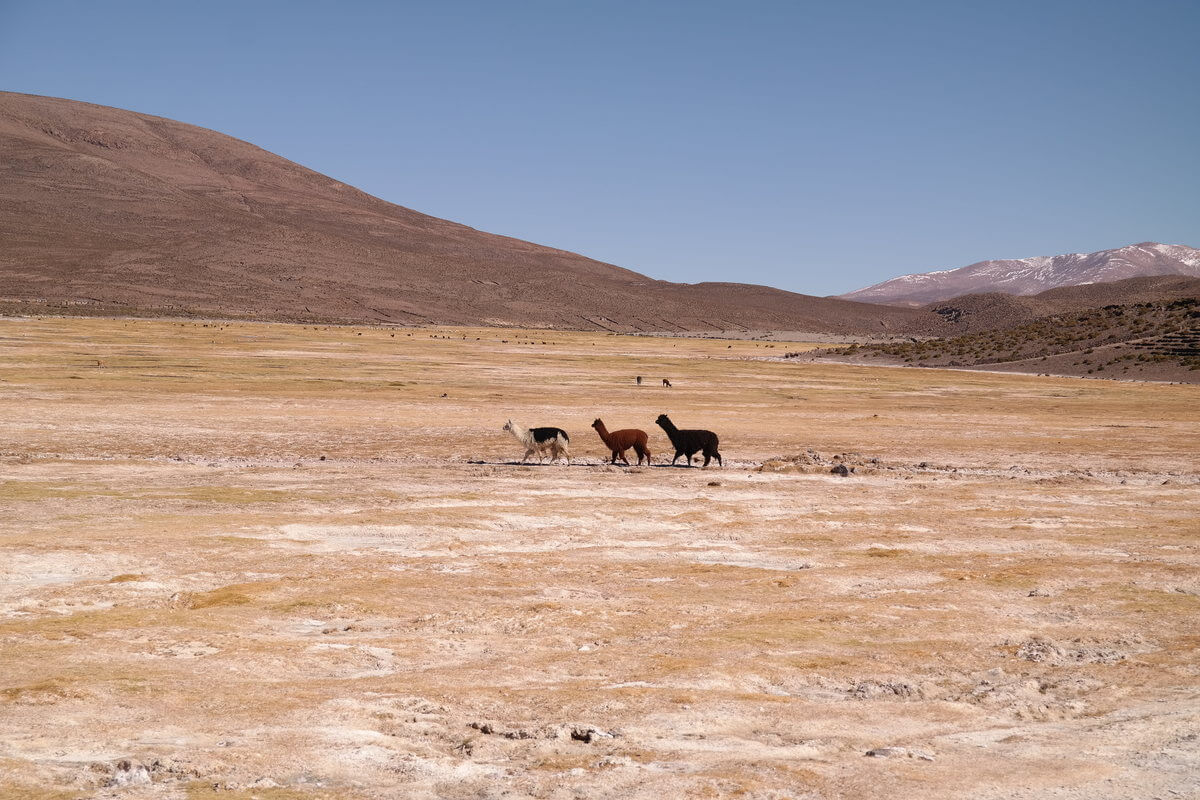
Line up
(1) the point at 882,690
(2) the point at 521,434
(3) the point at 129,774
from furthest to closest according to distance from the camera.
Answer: (2) the point at 521,434, (1) the point at 882,690, (3) the point at 129,774

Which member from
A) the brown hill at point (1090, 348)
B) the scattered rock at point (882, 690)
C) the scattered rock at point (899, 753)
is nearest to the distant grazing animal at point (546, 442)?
the scattered rock at point (882, 690)

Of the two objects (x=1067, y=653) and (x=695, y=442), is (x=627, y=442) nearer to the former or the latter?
(x=695, y=442)

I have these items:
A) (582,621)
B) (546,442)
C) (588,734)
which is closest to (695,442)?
(546,442)

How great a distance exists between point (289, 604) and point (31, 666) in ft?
9.78

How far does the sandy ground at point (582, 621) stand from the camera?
7.44 meters

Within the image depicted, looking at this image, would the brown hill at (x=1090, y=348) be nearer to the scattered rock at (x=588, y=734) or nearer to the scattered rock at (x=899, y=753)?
the scattered rock at (x=899, y=753)

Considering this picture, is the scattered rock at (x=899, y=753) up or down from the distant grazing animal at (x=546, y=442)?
down

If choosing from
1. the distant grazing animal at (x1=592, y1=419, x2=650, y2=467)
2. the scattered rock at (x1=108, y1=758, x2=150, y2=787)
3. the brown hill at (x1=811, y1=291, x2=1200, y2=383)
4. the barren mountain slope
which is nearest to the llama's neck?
the distant grazing animal at (x1=592, y1=419, x2=650, y2=467)

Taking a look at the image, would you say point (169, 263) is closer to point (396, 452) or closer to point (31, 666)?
point (396, 452)

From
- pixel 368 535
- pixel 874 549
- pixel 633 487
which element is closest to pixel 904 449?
pixel 633 487

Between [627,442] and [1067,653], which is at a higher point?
[627,442]

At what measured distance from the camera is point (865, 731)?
8.28 meters

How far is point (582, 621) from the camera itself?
37.5 ft

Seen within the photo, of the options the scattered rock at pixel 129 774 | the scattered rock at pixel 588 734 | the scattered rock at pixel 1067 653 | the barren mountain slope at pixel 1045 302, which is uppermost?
the barren mountain slope at pixel 1045 302
